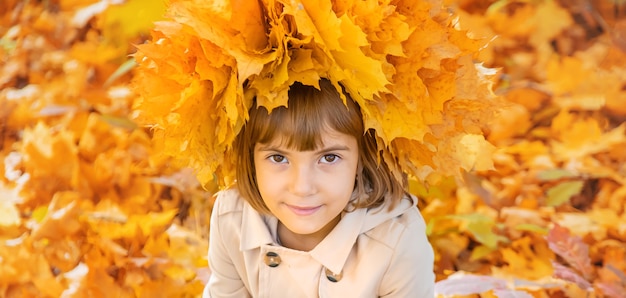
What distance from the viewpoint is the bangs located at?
1354 mm

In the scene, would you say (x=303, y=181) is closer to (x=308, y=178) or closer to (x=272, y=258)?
(x=308, y=178)

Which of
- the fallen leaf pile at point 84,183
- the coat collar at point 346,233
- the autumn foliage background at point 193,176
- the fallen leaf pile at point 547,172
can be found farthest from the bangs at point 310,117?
the fallen leaf pile at point 84,183

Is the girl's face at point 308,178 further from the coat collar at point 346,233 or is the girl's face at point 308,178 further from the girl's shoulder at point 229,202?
the girl's shoulder at point 229,202

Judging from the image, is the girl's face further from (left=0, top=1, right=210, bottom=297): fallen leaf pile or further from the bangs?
(left=0, top=1, right=210, bottom=297): fallen leaf pile

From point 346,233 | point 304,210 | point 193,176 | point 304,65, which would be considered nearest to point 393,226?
point 346,233

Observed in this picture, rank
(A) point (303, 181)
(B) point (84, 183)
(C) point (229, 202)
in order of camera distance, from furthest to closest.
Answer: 1. (B) point (84, 183)
2. (C) point (229, 202)
3. (A) point (303, 181)

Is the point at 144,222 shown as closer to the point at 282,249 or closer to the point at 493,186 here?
the point at 282,249

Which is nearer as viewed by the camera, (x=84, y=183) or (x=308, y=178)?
(x=308, y=178)

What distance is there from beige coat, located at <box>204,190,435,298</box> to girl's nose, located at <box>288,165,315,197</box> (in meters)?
0.18

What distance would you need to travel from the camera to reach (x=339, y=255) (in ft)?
5.08

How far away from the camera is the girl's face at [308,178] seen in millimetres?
1387

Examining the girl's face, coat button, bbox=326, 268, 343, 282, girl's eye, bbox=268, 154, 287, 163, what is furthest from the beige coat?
girl's eye, bbox=268, 154, 287, 163

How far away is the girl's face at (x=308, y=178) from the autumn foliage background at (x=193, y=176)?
15.6 inches

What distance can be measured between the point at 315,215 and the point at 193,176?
1030mm
